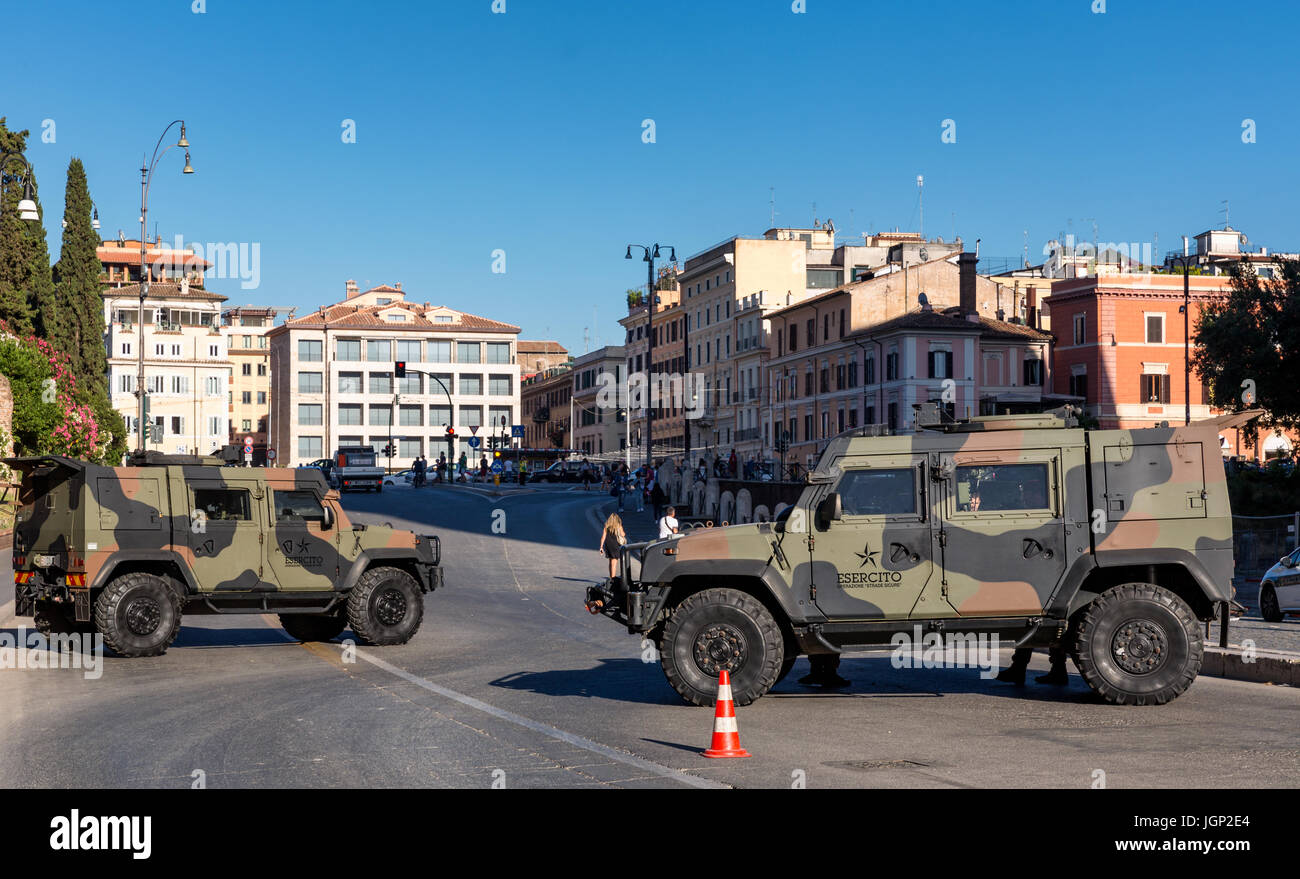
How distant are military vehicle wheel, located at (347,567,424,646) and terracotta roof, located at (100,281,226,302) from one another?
416 ft

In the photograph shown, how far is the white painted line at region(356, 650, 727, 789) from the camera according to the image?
9.52 meters

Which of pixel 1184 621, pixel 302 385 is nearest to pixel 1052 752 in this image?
pixel 1184 621

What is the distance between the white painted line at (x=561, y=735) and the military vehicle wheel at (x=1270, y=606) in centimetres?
1425

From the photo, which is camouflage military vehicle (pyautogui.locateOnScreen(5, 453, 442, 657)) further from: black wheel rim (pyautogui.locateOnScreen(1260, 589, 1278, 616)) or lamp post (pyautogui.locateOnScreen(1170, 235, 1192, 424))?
lamp post (pyautogui.locateOnScreen(1170, 235, 1192, 424))

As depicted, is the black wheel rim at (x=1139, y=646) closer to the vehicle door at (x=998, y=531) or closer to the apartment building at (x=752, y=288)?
the vehicle door at (x=998, y=531)

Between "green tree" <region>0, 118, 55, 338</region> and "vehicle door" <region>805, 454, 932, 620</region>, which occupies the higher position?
"green tree" <region>0, 118, 55, 338</region>

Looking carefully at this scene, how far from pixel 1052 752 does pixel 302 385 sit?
146 m

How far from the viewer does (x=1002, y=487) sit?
44.0 feet

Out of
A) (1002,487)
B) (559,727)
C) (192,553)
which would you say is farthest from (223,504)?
(1002,487)

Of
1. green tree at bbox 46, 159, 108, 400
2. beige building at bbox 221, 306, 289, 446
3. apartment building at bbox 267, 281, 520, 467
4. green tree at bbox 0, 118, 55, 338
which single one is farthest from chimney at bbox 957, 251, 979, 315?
beige building at bbox 221, 306, 289, 446

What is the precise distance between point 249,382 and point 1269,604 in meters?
163

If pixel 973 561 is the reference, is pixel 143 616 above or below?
below

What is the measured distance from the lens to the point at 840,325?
9275 centimetres

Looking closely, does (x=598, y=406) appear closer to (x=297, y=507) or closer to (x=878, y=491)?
(x=297, y=507)
